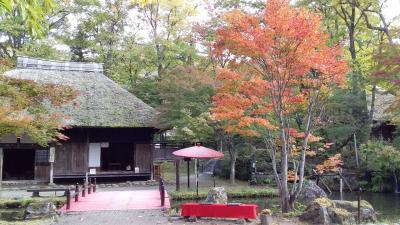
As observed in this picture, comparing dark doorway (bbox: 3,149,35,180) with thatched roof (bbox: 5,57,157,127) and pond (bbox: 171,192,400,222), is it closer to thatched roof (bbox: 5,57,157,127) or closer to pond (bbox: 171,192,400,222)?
thatched roof (bbox: 5,57,157,127)

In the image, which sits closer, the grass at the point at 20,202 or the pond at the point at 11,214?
the pond at the point at 11,214

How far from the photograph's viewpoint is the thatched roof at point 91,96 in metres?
22.0

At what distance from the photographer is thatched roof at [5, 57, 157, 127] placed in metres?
22.0

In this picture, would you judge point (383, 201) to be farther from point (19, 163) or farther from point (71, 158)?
point (19, 163)

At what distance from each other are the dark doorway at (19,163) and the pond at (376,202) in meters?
10.9

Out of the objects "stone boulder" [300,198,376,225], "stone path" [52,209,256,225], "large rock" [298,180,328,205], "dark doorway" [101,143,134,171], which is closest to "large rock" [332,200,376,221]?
"stone boulder" [300,198,376,225]

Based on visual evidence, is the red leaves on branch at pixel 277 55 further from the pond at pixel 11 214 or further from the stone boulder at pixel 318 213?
the pond at pixel 11 214

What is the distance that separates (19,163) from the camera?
24.4m

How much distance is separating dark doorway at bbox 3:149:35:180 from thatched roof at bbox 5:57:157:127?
4.40 meters

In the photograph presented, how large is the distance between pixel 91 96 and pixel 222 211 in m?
15.6

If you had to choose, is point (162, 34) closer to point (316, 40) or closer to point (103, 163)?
point (103, 163)

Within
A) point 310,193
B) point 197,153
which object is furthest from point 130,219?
point 310,193

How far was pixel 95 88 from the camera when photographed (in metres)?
25.1

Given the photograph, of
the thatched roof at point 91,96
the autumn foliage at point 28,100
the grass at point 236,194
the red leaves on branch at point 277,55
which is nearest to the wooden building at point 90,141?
the thatched roof at point 91,96
